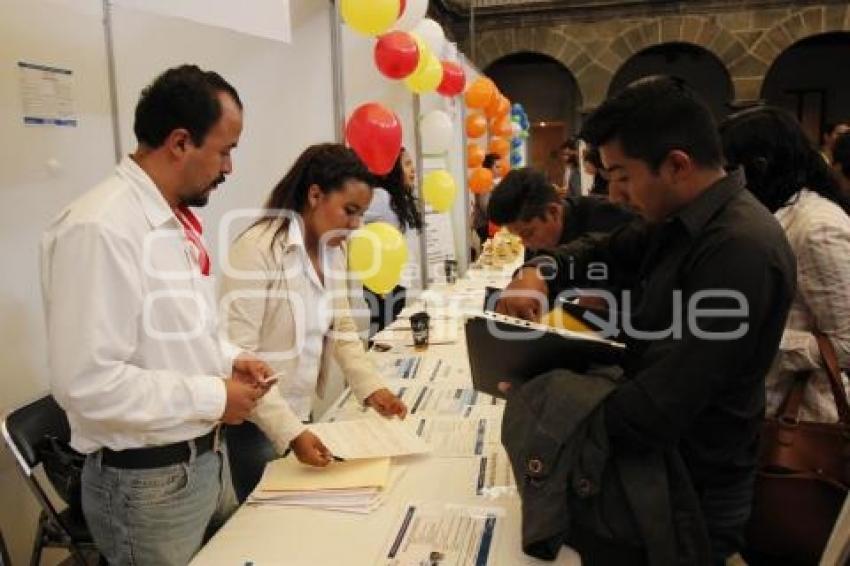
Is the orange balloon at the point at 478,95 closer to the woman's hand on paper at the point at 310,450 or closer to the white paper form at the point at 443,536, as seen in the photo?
→ the woman's hand on paper at the point at 310,450

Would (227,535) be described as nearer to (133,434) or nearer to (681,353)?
(133,434)

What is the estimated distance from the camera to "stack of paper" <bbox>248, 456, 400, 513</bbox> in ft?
4.34

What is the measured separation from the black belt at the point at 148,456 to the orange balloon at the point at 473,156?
5.24 metres

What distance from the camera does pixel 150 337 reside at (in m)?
1.16

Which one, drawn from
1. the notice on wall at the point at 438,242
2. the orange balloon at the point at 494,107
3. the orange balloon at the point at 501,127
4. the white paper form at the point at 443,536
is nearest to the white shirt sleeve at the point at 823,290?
the white paper form at the point at 443,536

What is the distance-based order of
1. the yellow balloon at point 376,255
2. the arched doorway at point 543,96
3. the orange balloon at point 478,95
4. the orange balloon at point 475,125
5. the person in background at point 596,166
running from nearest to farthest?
the person in background at point 596,166 < the yellow balloon at point 376,255 < the orange balloon at point 478,95 < the orange balloon at point 475,125 < the arched doorway at point 543,96

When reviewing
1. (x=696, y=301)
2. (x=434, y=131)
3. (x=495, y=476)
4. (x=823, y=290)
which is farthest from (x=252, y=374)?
(x=434, y=131)

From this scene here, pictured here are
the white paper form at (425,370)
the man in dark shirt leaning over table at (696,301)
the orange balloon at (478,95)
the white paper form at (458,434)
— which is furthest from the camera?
the orange balloon at (478,95)

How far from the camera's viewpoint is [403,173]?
342 centimetres

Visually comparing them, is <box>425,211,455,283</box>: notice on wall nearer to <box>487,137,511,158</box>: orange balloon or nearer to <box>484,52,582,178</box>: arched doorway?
<box>487,137,511,158</box>: orange balloon

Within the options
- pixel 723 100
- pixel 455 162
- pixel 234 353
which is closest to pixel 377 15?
pixel 234 353

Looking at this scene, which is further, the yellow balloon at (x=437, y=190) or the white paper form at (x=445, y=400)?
the yellow balloon at (x=437, y=190)

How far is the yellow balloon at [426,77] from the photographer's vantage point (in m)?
3.60

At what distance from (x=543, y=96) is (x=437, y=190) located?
313 inches
